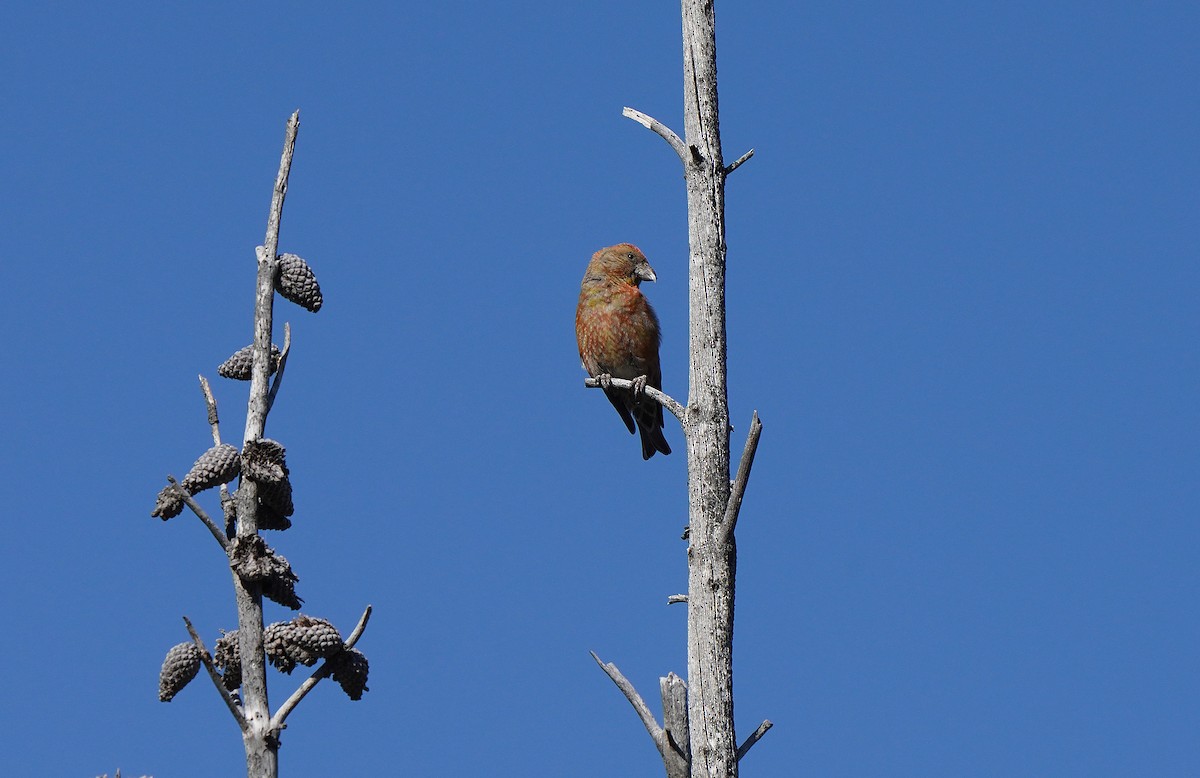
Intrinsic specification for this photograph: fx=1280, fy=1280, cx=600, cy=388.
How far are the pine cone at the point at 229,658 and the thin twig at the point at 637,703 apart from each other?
59.2 inches

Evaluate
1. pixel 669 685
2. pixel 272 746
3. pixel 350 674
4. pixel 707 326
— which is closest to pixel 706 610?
pixel 669 685

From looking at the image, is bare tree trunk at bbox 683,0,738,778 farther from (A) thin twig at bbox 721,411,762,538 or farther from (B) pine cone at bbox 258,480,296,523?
(B) pine cone at bbox 258,480,296,523

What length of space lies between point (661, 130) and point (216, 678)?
9.14 feet

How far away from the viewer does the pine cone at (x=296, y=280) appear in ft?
12.7

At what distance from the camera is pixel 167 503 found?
3670 millimetres

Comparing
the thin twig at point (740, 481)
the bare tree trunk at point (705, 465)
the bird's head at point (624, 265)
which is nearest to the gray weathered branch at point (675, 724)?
the bare tree trunk at point (705, 465)

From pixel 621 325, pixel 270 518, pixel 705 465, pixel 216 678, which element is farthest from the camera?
pixel 621 325

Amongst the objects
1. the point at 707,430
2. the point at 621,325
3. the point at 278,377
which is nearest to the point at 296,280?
the point at 278,377

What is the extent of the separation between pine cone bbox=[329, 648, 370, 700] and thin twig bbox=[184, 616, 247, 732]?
0.30m

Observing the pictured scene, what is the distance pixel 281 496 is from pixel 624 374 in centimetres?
449

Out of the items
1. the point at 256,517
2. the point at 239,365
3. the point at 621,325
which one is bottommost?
the point at 256,517

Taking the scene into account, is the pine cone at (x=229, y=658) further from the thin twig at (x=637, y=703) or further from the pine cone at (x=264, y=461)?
the thin twig at (x=637, y=703)

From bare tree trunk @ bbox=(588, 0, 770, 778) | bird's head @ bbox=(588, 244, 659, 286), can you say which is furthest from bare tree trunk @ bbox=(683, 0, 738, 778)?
bird's head @ bbox=(588, 244, 659, 286)

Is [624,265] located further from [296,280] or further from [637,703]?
[296,280]
